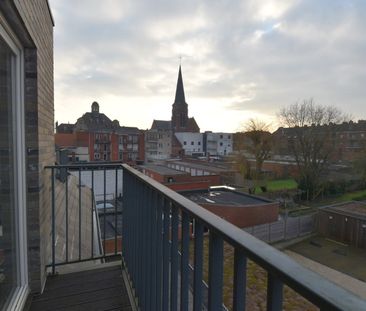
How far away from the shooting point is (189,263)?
104 centimetres

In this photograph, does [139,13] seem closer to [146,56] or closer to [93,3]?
[93,3]

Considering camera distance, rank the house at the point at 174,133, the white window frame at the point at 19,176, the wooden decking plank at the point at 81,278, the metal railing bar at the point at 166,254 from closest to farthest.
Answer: the metal railing bar at the point at 166,254
the white window frame at the point at 19,176
the wooden decking plank at the point at 81,278
the house at the point at 174,133

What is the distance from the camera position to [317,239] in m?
14.9

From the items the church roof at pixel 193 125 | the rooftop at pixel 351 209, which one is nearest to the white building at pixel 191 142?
the church roof at pixel 193 125

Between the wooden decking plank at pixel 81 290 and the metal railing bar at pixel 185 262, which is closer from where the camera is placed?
the metal railing bar at pixel 185 262

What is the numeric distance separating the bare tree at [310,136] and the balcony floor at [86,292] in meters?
19.8

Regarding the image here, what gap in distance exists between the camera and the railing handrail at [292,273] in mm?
427

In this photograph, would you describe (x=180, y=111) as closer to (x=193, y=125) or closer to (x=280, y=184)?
(x=193, y=125)

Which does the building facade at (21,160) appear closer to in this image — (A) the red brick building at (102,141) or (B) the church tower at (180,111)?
(A) the red brick building at (102,141)

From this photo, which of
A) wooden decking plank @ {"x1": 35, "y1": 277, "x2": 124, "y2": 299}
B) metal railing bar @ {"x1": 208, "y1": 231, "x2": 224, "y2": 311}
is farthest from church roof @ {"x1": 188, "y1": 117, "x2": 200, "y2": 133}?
metal railing bar @ {"x1": 208, "y1": 231, "x2": 224, "y2": 311}

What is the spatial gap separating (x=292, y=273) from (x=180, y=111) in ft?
171

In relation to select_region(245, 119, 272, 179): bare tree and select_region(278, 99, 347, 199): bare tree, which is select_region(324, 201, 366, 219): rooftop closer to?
select_region(278, 99, 347, 199): bare tree

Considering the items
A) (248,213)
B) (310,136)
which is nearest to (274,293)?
(248,213)

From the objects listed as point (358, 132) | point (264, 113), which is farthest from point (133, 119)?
point (358, 132)
